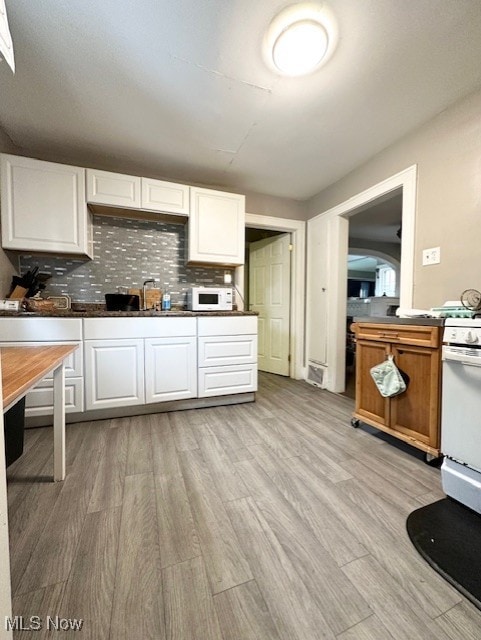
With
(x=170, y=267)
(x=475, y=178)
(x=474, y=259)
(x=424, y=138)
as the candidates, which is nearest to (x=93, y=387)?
(x=170, y=267)

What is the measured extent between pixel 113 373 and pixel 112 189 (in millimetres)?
1642

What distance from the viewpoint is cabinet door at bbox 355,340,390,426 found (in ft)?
5.84

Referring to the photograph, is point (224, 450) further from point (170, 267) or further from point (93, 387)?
point (170, 267)

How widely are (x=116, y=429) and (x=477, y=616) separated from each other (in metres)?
2.06

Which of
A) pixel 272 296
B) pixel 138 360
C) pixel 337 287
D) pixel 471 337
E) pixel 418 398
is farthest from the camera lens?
pixel 272 296

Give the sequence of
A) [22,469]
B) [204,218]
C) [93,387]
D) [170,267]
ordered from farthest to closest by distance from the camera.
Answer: [170,267] → [204,218] → [93,387] → [22,469]

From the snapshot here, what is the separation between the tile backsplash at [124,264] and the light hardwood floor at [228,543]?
1468 mm

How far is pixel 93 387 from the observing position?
6.76ft

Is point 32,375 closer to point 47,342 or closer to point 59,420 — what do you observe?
point 59,420

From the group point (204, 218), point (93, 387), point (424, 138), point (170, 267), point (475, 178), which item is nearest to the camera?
point (475, 178)

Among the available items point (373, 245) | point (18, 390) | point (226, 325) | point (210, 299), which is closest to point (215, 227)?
point (210, 299)

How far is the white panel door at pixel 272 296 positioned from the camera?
3.46 m

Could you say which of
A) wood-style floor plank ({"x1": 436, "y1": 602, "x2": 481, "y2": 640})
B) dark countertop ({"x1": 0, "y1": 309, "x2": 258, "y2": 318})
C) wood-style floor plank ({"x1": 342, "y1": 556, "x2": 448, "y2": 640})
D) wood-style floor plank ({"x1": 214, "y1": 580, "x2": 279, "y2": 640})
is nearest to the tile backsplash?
dark countertop ({"x1": 0, "y1": 309, "x2": 258, "y2": 318})

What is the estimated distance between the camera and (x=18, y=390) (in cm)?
66
